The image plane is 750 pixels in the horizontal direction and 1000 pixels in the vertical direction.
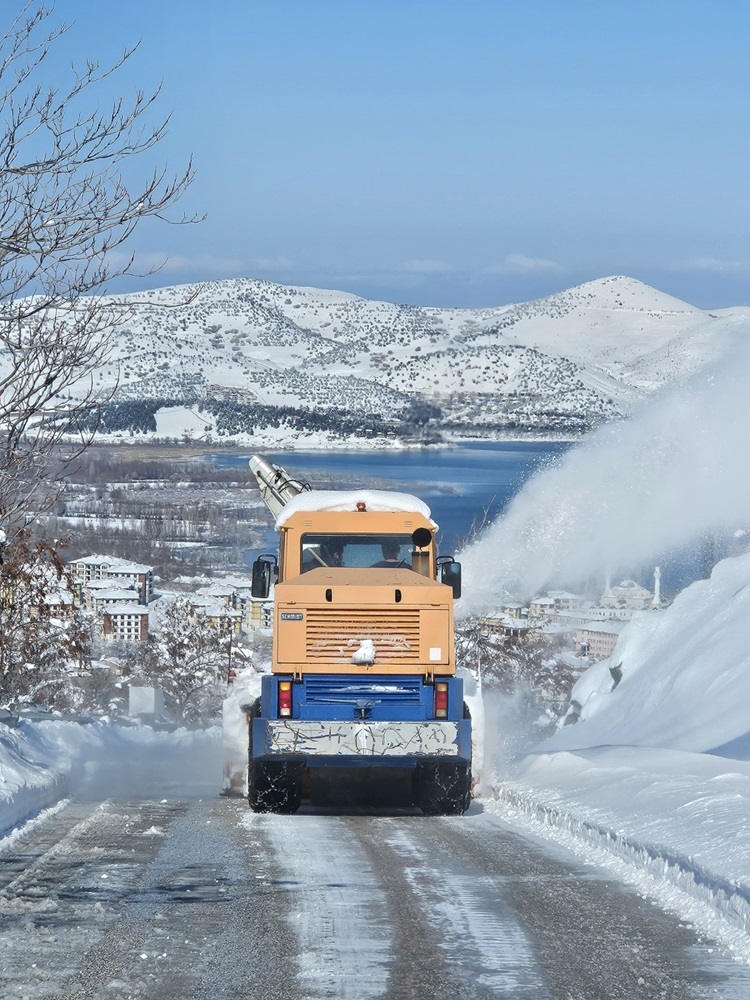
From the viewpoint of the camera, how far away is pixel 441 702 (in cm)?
1334

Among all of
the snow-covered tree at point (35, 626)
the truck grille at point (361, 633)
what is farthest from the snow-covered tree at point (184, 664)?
the truck grille at point (361, 633)

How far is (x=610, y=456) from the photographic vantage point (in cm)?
3328

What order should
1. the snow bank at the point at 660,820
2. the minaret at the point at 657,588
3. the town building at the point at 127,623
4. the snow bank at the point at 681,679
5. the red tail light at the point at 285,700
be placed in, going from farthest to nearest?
the town building at the point at 127,623 < the minaret at the point at 657,588 < the snow bank at the point at 681,679 < the red tail light at the point at 285,700 < the snow bank at the point at 660,820

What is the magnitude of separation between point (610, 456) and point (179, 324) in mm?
140051

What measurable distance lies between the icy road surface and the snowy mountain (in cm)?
390

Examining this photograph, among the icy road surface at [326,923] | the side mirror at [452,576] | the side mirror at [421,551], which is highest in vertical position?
the side mirror at [421,551]

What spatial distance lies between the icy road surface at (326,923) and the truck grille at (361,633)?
2.33 m

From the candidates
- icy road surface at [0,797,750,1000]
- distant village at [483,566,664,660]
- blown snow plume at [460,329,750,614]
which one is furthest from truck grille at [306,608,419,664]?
distant village at [483,566,664,660]

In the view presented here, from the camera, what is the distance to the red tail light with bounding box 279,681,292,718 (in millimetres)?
13273

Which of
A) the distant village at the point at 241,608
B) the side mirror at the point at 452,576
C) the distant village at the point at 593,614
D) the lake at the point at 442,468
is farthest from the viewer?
the lake at the point at 442,468

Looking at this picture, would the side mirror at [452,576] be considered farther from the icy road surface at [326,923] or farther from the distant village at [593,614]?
the distant village at [593,614]

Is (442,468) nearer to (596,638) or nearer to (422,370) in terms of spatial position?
(596,638)

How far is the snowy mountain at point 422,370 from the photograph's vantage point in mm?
56594

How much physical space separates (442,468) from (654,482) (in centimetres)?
1652
